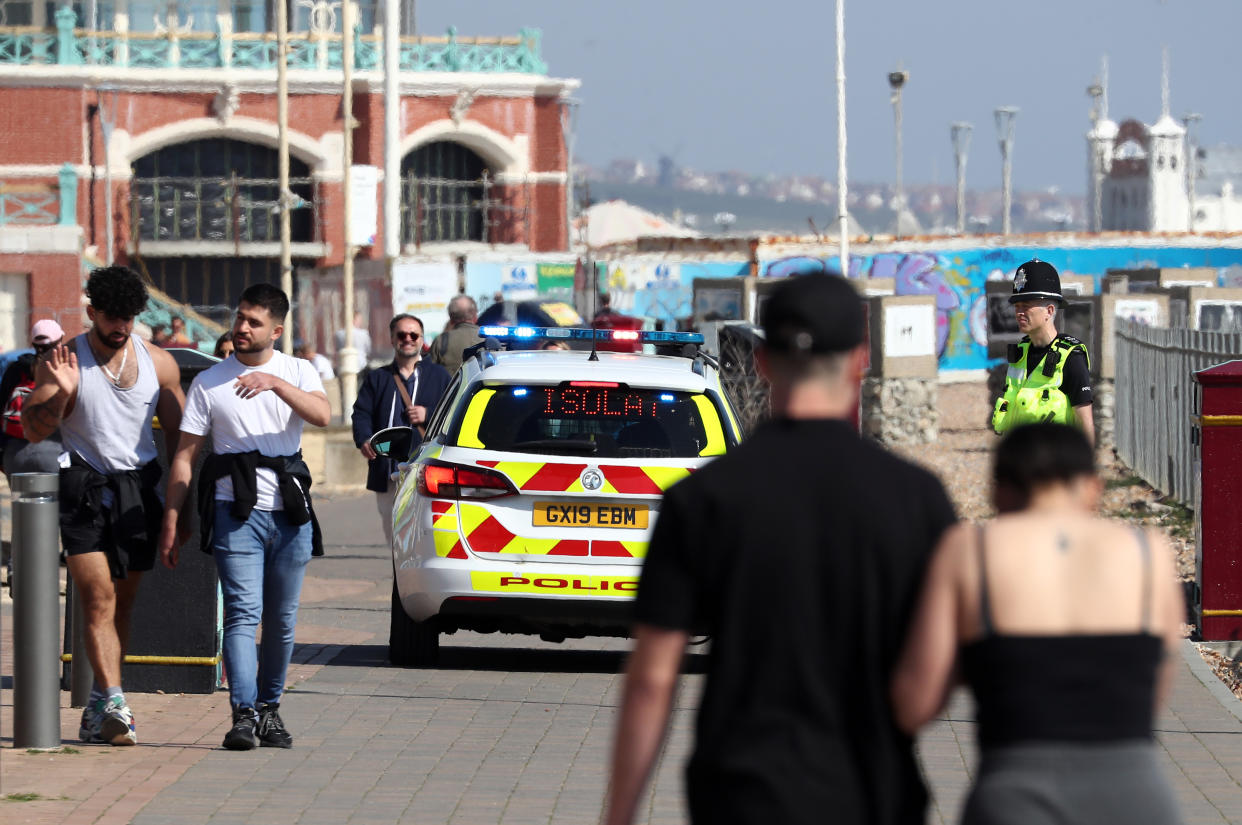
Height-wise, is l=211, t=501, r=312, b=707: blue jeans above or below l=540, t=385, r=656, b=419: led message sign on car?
below

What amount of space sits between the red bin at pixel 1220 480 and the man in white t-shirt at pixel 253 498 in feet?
15.5

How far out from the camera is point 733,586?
345cm

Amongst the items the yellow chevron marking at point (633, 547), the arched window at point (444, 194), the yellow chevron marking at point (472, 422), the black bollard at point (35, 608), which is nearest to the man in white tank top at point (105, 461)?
the black bollard at point (35, 608)

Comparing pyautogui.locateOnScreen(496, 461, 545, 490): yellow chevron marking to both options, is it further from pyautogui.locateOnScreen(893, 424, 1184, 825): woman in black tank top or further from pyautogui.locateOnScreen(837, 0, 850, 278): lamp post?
pyautogui.locateOnScreen(837, 0, 850, 278): lamp post

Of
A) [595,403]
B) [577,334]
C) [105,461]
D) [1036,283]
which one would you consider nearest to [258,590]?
[105,461]

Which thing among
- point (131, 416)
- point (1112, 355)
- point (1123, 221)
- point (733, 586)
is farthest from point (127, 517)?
point (1123, 221)

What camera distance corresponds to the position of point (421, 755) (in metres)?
7.80

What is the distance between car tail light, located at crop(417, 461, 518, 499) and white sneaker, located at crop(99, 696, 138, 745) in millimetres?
2071

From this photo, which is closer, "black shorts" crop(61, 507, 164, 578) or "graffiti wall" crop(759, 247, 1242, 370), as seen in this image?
"black shorts" crop(61, 507, 164, 578)

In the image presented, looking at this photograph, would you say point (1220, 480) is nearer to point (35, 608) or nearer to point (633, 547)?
point (633, 547)

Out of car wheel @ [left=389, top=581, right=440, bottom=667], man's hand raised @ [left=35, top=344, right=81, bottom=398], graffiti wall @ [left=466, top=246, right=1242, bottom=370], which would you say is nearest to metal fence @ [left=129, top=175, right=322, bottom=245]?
graffiti wall @ [left=466, top=246, right=1242, bottom=370]

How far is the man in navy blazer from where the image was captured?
12422 millimetres

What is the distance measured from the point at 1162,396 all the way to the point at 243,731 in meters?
12.7

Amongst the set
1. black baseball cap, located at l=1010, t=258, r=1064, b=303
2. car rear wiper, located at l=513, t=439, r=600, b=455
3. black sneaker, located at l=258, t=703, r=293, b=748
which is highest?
black baseball cap, located at l=1010, t=258, r=1064, b=303
